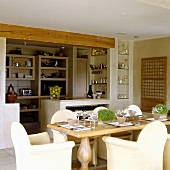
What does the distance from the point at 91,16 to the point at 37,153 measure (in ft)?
8.29

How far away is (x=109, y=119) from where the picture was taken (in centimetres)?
358

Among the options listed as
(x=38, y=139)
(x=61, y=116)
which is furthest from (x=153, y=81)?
(x=38, y=139)

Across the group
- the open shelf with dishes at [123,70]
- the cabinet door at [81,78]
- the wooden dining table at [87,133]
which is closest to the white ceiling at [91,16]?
the open shelf with dishes at [123,70]

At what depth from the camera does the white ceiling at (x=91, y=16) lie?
12.1ft

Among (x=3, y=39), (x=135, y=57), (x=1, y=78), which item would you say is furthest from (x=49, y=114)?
(x=135, y=57)

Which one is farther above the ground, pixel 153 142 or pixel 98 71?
pixel 98 71

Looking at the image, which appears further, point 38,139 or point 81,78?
point 81,78

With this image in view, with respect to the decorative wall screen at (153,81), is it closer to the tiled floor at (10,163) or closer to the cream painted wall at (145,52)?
the cream painted wall at (145,52)

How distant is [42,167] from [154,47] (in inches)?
182

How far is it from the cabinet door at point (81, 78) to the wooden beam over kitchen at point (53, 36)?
2354 mm

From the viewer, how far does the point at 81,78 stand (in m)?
8.80

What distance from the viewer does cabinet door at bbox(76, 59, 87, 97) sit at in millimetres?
8703

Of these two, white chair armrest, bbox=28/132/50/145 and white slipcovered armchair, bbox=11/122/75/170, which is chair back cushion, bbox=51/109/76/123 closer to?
white chair armrest, bbox=28/132/50/145

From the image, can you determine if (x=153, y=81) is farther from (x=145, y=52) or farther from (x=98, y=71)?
(x=98, y=71)
